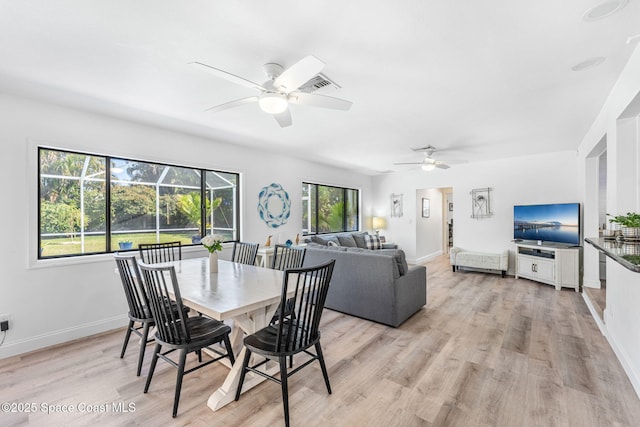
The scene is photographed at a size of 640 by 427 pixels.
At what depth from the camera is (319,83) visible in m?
2.53

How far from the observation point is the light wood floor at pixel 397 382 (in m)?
1.90

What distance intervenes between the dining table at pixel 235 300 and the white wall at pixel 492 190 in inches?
212

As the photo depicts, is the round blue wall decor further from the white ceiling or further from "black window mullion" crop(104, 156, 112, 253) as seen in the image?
"black window mullion" crop(104, 156, 112, 253)

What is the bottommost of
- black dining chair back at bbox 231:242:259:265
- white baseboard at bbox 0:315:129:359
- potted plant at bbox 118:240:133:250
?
white baseboard at bbox 0:315:129:359

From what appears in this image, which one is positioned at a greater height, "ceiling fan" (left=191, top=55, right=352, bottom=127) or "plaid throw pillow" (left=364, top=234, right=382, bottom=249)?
"ceiling fan" (left=191, top=55, right=352, bottom=127)

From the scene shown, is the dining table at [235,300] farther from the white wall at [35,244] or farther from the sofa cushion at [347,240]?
the sofa cushion at [347,240]

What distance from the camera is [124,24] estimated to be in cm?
177

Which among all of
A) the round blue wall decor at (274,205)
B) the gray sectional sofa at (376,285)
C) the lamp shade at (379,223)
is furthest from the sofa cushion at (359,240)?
the gray sectional sofa at (376,285)

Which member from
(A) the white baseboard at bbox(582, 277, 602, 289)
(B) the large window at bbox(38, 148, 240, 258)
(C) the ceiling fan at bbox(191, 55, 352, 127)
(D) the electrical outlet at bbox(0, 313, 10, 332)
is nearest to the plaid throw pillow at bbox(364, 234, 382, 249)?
(B) the large window at bbox(38, 148, 240, 258)

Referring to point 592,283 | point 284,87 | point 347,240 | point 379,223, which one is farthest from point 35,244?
point 592,283

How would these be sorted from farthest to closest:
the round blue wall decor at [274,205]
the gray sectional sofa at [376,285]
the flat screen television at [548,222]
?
1. the round blue wall decor at [274,205]
2. the flat screen television at [548,222]
3. the gray sectional sofa at [376,285]

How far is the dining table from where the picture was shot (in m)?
1.85

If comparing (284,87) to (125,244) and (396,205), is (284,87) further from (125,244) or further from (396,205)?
(396,205)

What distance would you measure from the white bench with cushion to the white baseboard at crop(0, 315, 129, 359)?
6002 millimetres
